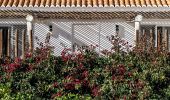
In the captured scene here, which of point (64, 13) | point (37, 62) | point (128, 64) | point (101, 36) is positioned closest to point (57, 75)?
point (37, 62)

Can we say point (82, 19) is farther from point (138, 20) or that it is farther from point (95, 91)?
point (95, 91)

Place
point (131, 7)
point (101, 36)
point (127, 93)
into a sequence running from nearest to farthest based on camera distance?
point (127, 93) < point (131, 7) < point (101, 36)

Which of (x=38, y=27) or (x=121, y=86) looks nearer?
(x=121, y=86)

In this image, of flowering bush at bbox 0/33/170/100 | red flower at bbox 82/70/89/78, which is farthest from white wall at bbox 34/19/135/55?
red flower at bbox 82/70/89/78

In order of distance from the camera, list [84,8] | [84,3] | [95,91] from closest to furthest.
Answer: [95,91] < [84,8] < [84,3]

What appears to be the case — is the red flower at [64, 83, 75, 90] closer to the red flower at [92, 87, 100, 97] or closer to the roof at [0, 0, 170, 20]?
the red flower at [92, 87, 100, 97]

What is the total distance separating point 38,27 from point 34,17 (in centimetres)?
119

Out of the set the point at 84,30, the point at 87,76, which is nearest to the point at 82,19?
the point at 84,30

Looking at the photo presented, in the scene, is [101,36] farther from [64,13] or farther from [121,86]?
[121,86]

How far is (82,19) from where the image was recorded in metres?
23.2

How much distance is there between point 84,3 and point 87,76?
10911mm

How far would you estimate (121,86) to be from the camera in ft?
33.7

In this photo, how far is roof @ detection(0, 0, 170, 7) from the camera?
2153 centimetres

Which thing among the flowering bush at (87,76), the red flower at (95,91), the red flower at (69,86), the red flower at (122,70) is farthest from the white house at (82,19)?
the red flower at (95,91)
